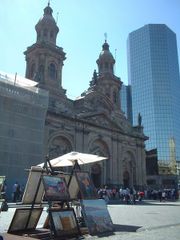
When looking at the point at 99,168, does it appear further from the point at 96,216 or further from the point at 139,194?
the point at 96,216

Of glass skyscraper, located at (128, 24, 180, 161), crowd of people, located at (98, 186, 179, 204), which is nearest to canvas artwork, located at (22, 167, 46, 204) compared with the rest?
crowd of people, located at (98, 186, 179, 204)

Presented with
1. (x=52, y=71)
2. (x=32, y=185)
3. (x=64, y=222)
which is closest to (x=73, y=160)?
(x=32, y=185)

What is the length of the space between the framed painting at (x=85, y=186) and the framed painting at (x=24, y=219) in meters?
1.49

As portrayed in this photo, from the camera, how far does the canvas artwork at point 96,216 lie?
915 centimetres

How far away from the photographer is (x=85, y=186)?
989 centimetres

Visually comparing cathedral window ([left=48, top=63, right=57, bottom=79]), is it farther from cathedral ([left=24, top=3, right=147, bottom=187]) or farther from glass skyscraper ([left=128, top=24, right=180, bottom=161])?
glass skyscraper ([left=128, top=24, right=180, bottom=161])

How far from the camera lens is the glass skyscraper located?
106m

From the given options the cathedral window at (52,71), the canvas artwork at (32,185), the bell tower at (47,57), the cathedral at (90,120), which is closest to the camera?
the canvas artwork at (32,185)

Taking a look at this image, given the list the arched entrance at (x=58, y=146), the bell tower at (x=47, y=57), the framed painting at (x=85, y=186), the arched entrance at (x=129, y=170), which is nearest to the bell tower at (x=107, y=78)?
the arched entrance at (x=129, y=170)

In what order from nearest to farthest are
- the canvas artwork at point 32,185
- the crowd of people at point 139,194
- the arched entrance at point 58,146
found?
1. the canvas artwork at point 32,185
2. the crowd of people at point 139,194
3. the arched entrance at point 58,146

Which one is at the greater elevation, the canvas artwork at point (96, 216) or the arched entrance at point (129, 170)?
the arched entrance at point (129, 170)

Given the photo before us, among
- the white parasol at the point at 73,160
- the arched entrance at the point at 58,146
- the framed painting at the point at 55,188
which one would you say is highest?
the arched entrance at the point at 58,146

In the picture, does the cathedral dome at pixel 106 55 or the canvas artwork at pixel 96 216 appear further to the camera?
the cathedral dome at pixel 106 55

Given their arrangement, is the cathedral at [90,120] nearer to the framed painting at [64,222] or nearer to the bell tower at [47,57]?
the bell tower at [47,57]
